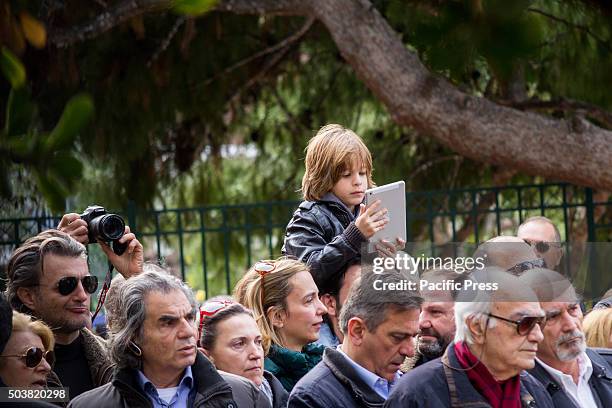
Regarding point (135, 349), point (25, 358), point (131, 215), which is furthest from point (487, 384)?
point (131, 215)

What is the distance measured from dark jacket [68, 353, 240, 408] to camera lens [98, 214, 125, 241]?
868mm

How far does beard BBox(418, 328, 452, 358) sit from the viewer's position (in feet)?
13.0

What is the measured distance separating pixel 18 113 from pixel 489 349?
83.1 inches

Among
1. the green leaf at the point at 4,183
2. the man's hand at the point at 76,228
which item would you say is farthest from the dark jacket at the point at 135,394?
the green leaf at the point at 4,183

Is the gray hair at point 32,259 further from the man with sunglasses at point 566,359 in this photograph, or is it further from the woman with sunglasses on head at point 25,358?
the man with sunglasses at point 566,359

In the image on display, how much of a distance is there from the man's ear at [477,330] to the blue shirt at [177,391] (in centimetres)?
92

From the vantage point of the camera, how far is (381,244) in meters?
3.89

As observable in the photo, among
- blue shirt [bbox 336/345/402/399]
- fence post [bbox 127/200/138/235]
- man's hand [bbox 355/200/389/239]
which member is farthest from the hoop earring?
fence post [bbox 127/200/138/235]

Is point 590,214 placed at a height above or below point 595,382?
above

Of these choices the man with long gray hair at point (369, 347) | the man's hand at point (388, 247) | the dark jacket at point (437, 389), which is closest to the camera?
the dark jacket at point (437, 389)

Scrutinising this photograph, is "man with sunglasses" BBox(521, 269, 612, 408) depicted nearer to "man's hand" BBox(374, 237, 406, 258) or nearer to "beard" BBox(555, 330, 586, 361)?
"beard" BBox(555, 330, 586, 361)

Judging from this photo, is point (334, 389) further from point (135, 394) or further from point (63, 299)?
point (63, 299)

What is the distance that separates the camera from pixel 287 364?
14.0ft

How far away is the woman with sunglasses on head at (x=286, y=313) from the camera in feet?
13.9
